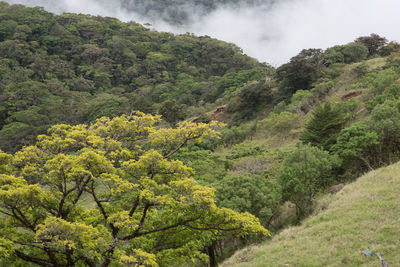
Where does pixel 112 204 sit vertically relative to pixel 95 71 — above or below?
below

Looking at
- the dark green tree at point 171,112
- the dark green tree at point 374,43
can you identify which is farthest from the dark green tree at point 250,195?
the dark green tree at point 374,43

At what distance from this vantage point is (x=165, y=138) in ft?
36.1

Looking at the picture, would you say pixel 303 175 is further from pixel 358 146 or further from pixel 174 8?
pixel 174 8

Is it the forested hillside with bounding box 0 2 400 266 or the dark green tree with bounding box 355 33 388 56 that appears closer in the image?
the forested hillside with bounding box 0 2 400 266

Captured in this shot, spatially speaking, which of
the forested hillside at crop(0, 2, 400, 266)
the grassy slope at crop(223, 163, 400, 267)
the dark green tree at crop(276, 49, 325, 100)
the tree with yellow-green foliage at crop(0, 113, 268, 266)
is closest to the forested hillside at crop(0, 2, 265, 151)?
the forested hillside at crop(0, 2, 400, 266)

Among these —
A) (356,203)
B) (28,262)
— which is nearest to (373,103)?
(356,203)

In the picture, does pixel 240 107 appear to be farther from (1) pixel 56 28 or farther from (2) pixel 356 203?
(1) pixel 56 28

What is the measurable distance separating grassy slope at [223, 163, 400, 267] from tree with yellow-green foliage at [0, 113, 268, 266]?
98.4 inches

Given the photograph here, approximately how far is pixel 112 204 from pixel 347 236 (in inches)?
336

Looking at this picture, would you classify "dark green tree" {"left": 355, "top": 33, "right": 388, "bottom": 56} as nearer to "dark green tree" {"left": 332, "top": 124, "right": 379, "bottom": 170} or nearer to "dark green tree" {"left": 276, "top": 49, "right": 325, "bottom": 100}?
"dark green tree" {"left": 276, "top": 49, "right": 325, "bottom": 100}

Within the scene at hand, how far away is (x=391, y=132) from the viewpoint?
2219 centimetres

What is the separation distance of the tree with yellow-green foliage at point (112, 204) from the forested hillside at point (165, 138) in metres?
0.06

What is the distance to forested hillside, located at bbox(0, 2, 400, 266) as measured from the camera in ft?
31.2

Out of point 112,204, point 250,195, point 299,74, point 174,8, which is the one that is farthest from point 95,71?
point 174,8
